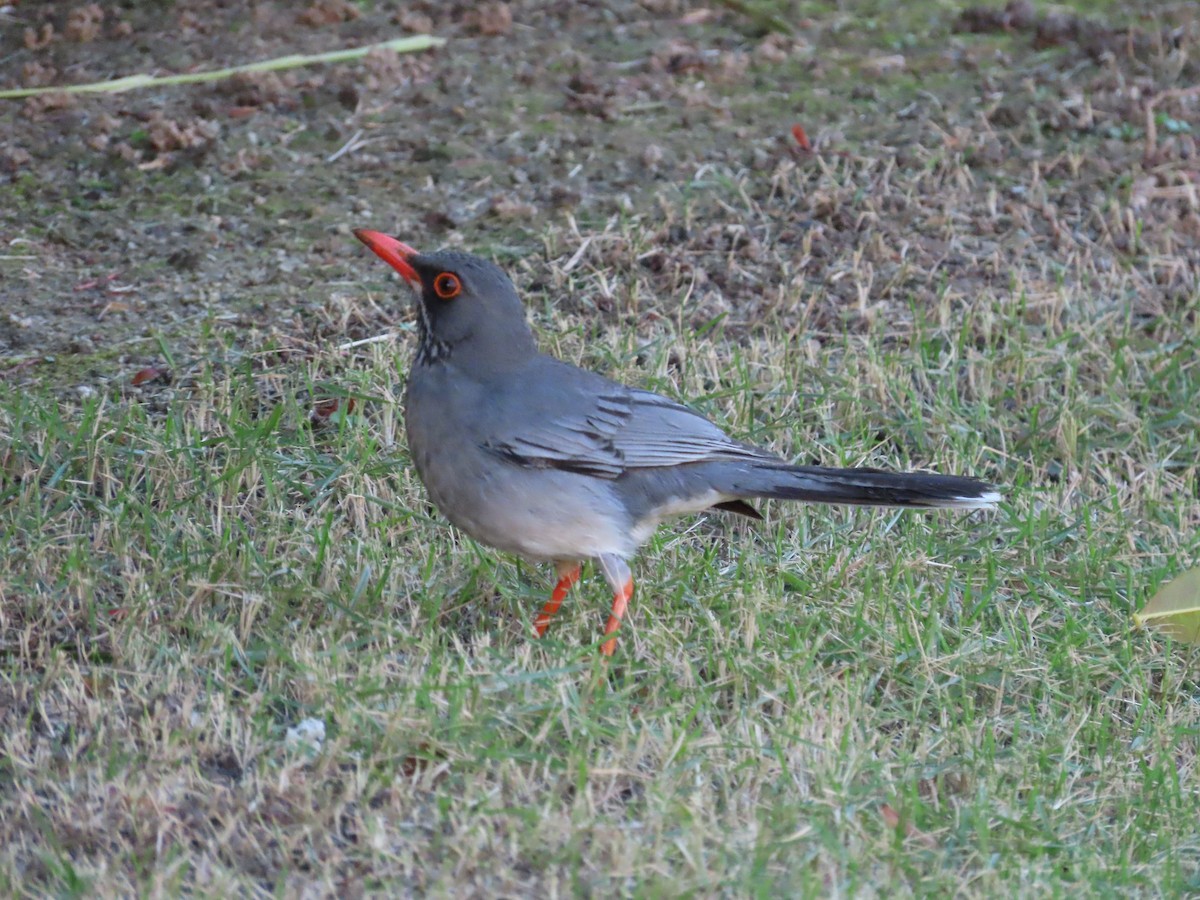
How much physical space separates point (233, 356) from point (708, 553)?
2.30 metres

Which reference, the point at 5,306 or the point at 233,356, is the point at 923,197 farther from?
the point at 5,306

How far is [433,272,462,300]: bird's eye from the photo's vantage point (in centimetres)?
553

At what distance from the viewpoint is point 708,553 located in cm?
607

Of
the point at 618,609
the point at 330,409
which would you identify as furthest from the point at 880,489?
the point at 330,409

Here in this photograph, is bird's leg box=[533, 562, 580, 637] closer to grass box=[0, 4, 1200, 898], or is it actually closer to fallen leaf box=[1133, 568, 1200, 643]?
grass box=[0, 4, 1200, 898]

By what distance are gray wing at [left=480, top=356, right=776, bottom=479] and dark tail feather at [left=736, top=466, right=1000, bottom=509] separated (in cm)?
16

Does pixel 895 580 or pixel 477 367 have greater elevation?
pixel 477 367

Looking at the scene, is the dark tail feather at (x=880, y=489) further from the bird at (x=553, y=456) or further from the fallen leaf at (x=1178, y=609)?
the fallen leaf at (x=1178, y=609)

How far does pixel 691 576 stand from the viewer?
232 inches

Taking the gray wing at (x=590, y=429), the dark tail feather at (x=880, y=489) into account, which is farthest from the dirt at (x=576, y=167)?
the dark tail feather at (x=880, y=489)

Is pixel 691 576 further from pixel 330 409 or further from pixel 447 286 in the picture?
pixel 330 409

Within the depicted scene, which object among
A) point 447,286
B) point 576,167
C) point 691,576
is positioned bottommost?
point 691,576

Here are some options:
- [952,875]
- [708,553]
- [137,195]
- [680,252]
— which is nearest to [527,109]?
[680,252]

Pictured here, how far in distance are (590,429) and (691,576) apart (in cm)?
74
